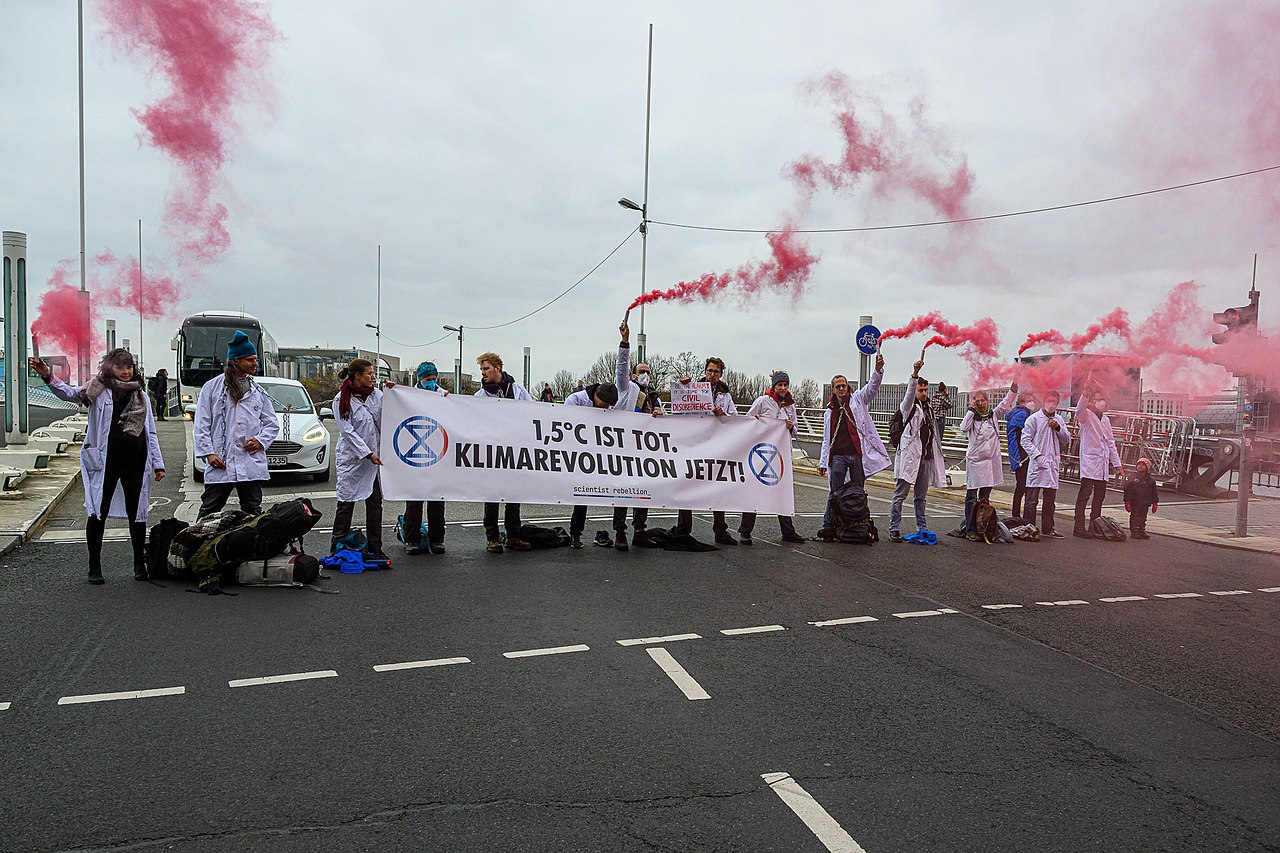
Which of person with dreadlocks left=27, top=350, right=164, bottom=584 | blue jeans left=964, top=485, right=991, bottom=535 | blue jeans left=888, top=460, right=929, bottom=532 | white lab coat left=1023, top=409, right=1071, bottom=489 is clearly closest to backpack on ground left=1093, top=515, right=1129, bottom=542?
white lab coat left=1023, top=409, right=1071, bottom=489

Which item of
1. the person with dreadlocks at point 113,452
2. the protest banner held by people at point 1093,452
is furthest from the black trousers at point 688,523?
the protest banner held by people at point 1093,452

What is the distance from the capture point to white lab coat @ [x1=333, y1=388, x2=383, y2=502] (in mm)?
8578

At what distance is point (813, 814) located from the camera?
338 centimetres

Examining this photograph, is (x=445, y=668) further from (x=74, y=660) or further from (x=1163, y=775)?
(x=1163, y=775)

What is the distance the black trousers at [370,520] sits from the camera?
324 inches

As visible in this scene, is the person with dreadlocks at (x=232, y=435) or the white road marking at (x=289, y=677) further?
the person with dreadlocks at (x=232, y=435)

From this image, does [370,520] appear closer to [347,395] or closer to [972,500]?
[347,395]

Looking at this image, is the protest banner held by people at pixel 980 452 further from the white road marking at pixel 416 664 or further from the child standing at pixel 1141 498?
the white road marking at pixel 416 664

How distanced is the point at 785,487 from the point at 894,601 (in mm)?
3370

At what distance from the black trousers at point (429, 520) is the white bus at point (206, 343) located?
79.0 ft

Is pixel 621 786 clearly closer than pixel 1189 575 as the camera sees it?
Yes

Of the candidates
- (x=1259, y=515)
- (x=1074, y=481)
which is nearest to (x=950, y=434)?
(x=1074, y=481)

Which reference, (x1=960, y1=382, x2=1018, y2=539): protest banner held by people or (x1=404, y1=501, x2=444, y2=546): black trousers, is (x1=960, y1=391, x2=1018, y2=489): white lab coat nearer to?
(x1=960, y1=382, x2=1018, y2=539): protest banner held by people

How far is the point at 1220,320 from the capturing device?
28.8 feet
